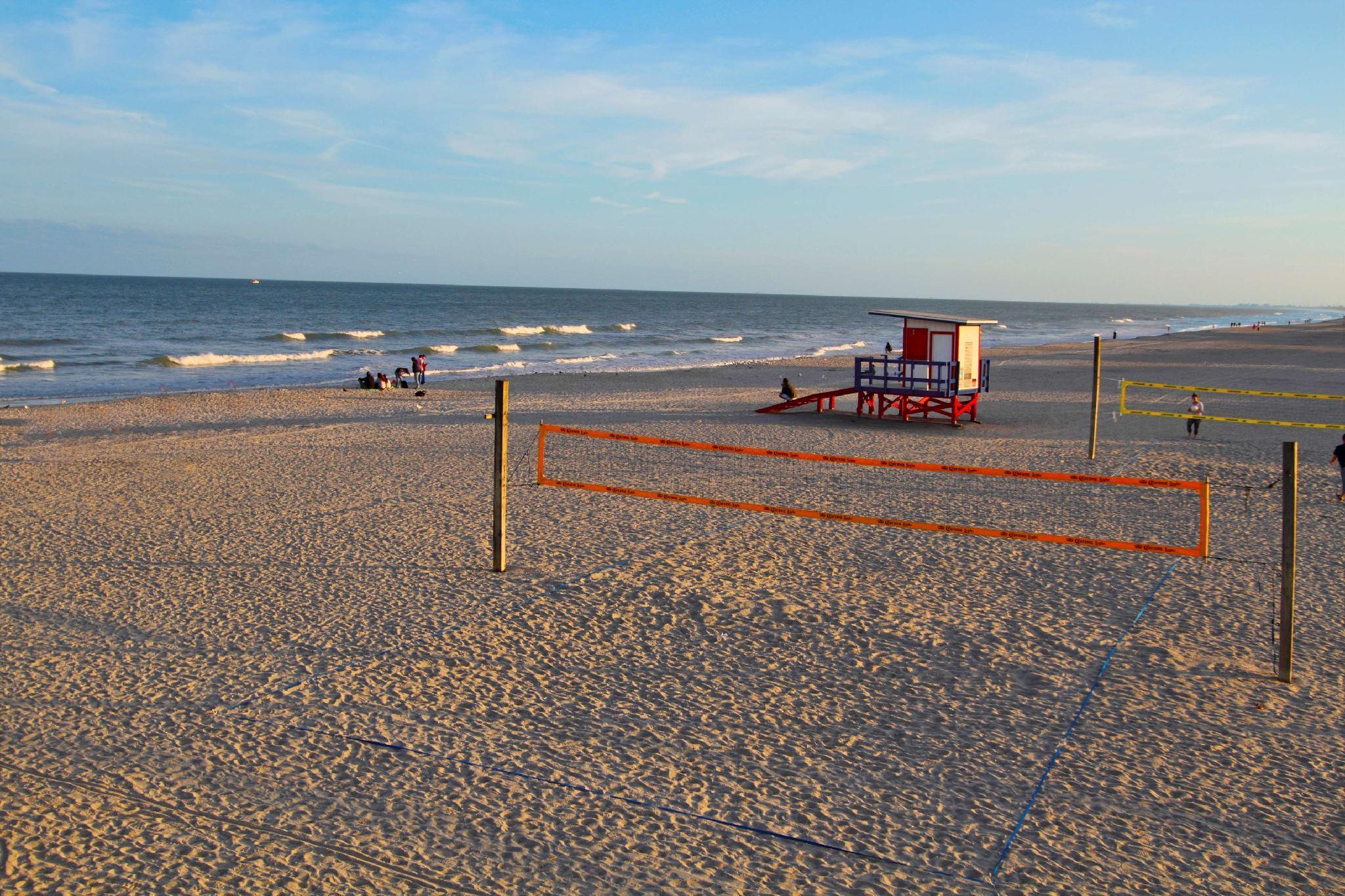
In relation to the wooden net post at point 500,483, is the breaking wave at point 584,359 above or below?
above

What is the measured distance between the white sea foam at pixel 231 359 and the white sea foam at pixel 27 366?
349 cm

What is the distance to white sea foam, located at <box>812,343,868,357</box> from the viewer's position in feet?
174

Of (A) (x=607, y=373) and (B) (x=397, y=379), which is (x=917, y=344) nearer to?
(B) (x=397, y=379)

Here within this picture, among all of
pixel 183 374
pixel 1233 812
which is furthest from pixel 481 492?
pixel 183 374

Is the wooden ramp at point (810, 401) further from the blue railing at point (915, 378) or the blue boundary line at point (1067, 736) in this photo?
the blue boundary line at point (1067, 736)

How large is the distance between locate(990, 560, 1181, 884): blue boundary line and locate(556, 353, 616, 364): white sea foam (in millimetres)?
36192

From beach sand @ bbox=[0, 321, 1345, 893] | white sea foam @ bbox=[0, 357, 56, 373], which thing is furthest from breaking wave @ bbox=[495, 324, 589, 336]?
beach sand @ bbox=[0, 321, 1345, 893]

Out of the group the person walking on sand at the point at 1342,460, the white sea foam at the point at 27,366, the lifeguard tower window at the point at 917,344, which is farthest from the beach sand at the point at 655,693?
the white sea foam at the point at 27,366

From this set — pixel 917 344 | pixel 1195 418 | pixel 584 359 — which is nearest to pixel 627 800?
pixel 1195 418

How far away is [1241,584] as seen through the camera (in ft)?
29.1

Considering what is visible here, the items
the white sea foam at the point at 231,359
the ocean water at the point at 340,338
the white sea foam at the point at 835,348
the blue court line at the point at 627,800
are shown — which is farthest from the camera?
the white sea foam at the point at 835,348

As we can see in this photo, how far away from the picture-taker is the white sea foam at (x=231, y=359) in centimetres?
3931

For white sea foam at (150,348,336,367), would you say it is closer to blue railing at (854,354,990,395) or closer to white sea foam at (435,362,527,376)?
white sea foam at (435,362,527,376)

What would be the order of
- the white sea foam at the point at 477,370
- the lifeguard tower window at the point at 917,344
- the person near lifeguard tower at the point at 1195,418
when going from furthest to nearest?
the white sea foam at the point at 477,370, the lifeguard tower window at the point at 917,344, the person near lifeguard tower at the point at 1195,418
